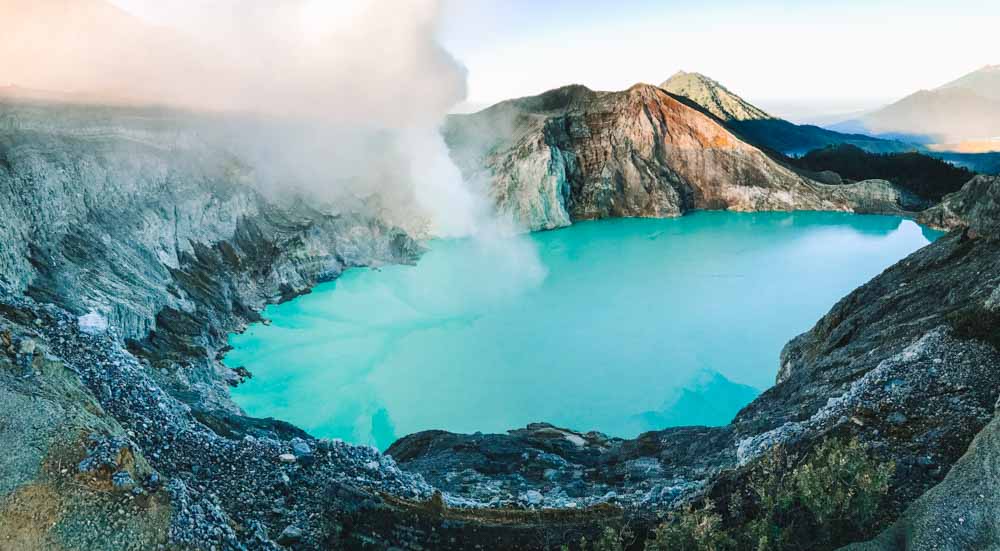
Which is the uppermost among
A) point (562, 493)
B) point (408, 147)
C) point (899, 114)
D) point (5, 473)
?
point (899, 114)

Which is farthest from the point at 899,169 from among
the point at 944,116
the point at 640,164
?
the point at 944,116

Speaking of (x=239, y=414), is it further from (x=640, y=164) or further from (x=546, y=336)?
(x=640, y=164)

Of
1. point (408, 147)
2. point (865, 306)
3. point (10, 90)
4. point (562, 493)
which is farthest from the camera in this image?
point (408, 147)

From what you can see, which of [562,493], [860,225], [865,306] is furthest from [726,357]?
[860,225]

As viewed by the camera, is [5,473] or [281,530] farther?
[281,530]

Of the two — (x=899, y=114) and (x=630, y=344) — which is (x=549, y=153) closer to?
(x=630, y=344)

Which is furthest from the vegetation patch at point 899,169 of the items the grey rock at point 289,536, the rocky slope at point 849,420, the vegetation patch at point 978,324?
the grey rock at point 289,536
